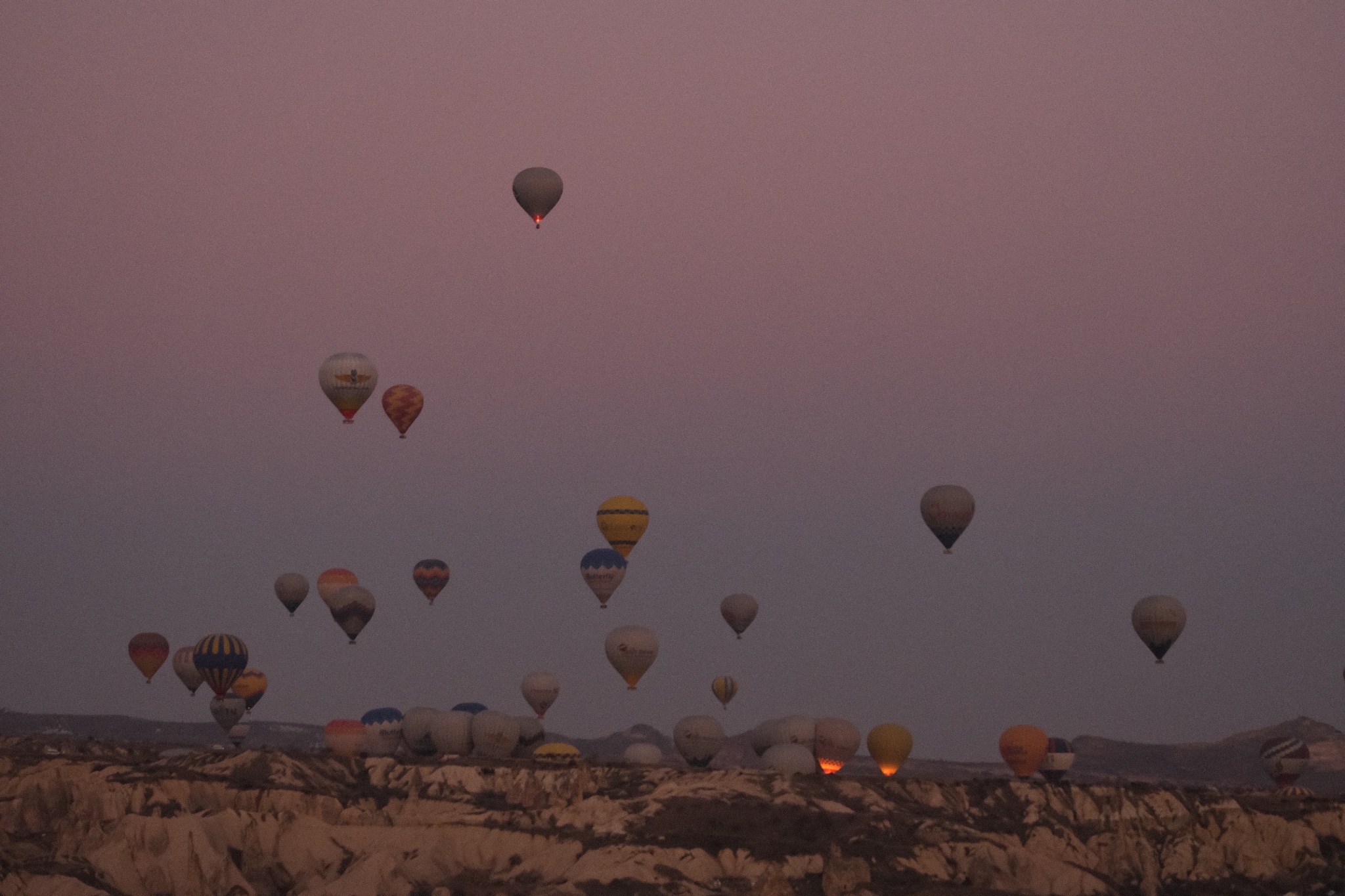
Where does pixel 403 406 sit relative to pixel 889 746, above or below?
above

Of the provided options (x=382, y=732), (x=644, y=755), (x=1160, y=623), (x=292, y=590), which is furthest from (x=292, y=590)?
(x=1160, y=623)

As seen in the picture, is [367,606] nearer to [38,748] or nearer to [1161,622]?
[38,748]

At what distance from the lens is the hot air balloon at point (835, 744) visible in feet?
345

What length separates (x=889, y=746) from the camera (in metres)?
106

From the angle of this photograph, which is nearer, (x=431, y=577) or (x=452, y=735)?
(x=452, y=735)

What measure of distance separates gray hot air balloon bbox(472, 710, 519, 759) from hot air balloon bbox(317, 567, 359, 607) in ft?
76.8

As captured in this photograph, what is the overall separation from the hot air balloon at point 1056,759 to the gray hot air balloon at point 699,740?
21664 millimetres

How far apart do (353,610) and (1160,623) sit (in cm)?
Result: 5411

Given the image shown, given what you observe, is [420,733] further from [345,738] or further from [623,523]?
[623,523]

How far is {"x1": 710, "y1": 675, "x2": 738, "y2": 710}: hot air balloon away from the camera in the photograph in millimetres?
118750

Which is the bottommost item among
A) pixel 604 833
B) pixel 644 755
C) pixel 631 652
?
pixel 604 833

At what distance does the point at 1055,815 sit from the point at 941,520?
67.2ft

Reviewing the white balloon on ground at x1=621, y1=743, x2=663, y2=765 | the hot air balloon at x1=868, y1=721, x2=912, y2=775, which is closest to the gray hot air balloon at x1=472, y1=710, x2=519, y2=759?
the white balloon on ground at x1=621, y1=743, x2=663, y2=765

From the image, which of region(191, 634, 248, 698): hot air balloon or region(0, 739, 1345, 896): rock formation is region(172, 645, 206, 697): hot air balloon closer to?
region(191, 634, 248, 698): hot air balloon
